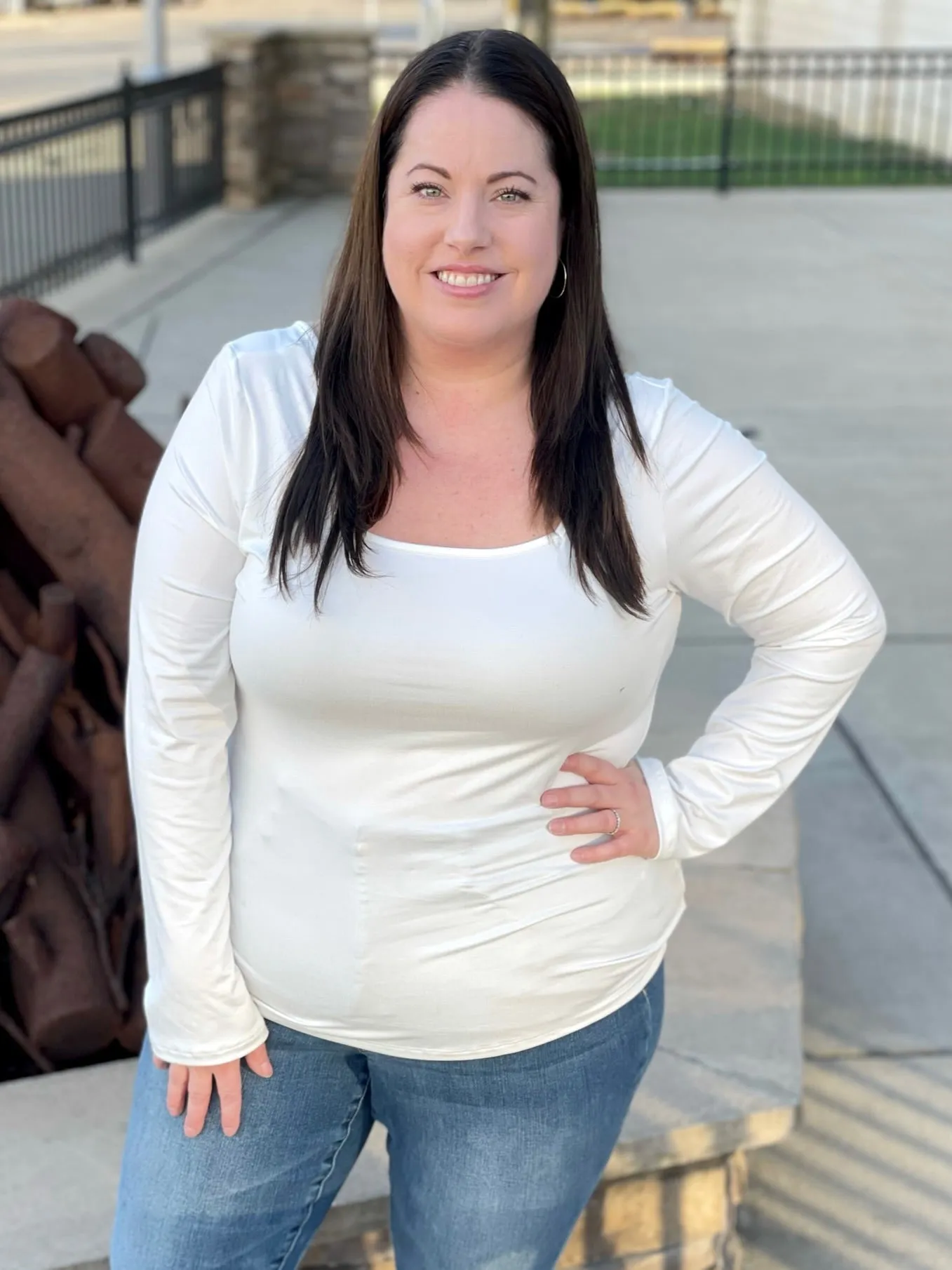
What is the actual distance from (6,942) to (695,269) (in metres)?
8.66

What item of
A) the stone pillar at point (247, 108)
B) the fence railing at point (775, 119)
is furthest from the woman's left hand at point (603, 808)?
the stone pillar at point (247, 108)

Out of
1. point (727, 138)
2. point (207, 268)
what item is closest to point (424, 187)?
point (207, 268)

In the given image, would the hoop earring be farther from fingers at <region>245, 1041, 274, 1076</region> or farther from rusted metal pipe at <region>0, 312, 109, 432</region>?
rusted metal pipe at <region>0, 312, 109, 432</region>

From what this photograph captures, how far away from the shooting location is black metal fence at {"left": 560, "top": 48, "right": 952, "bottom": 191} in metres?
14.4

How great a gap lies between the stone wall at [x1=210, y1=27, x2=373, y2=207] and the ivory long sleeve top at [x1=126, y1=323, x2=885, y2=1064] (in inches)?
437

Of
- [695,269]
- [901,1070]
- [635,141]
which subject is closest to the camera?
[901,1070]

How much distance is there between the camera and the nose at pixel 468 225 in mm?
1735

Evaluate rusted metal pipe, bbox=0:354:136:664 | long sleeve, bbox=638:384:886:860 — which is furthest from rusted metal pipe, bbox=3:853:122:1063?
long sleeve, bbox=638:384:886:860

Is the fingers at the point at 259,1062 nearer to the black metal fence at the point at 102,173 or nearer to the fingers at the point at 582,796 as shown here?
the fingers at the point at 582,796

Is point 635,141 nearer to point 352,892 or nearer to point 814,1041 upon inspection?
point 814,1041

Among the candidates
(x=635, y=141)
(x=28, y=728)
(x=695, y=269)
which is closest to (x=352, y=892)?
(x=28, y=728)

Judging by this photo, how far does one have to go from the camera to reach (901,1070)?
3.12m

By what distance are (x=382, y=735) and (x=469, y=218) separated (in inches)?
21.8

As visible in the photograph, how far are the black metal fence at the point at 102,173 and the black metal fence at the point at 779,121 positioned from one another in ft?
12.6
